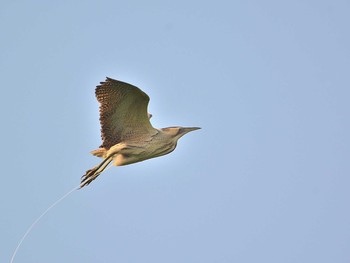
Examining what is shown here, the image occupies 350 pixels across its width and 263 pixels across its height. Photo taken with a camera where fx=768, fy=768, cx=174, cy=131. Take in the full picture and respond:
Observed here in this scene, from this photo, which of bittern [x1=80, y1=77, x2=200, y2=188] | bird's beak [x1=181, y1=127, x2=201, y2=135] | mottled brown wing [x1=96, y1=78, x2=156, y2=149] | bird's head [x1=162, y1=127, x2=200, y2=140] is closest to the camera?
mottled brown wing [x1=96, y1=78, x2=156, y2=149]

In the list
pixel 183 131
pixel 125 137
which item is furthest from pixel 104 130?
pixel 183 131

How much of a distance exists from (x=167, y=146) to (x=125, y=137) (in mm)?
838

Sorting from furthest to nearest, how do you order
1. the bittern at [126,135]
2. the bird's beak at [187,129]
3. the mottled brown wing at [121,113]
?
1. the bird's beak at [187,129]
2. the bittern at [126,135]
3. the mottled brown wing at [121,113]

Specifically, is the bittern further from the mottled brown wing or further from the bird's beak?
the bird's beak

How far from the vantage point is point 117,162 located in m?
14.4

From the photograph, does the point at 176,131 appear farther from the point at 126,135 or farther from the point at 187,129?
the point at 126,135

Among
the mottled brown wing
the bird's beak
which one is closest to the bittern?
the mottled brown wing

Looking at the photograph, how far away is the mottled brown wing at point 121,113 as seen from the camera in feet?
44.8

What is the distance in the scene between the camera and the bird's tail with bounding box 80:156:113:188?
14219 mm

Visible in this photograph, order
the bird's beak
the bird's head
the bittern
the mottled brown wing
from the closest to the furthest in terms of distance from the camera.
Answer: the mottled brown wing, the bittern, the bird's head, the bird's beak

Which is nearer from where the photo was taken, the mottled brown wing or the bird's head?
the mottled brown wing

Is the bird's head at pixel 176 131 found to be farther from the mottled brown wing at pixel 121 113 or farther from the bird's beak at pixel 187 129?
the mottled brown wing at pixel 121 113

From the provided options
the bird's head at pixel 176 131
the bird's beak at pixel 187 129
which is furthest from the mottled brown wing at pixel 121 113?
the bird's beak at pixel 187 129

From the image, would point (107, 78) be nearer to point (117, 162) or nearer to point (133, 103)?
point (133, 103)
